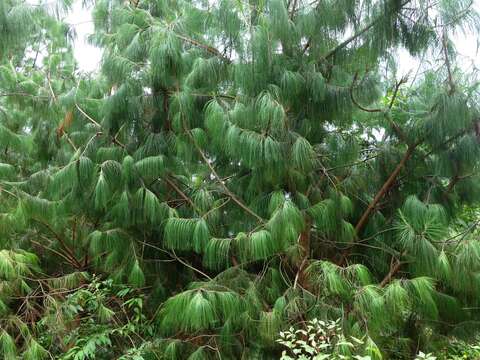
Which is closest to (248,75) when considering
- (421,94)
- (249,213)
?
(249,213)

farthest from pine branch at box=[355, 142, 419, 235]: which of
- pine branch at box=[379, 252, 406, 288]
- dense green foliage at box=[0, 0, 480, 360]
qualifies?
pine branch at box=[379, 252, 406, 288]

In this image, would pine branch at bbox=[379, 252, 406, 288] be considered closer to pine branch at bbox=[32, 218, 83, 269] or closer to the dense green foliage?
the dense green foliage

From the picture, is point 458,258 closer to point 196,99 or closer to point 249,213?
point 249,213

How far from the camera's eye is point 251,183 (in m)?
3.14

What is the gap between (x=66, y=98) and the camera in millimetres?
3682

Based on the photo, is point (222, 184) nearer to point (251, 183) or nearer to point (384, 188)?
point (251, 183)

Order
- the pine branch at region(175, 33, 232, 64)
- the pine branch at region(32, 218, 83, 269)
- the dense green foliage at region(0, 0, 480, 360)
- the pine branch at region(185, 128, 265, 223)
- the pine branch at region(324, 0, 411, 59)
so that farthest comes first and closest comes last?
the pine branch at region(32, 218, 83, 269) < the pine branch at region(175, 33, 232, 64) < the pine branch at region(185, 128, 265, 223) < the pine branch at region(324, 0, 411, 59) < the dense green foliage at region(0, 0, 480, 360)

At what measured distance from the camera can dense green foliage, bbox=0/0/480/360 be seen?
2.78 m

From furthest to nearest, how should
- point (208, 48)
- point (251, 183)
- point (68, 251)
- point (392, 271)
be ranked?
point (68, 251)
point (208, 48)
point (251, 183)
point (392, 271)

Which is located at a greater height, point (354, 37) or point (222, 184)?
point (354, 37)

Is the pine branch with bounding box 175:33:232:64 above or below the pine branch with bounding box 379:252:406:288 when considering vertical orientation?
above

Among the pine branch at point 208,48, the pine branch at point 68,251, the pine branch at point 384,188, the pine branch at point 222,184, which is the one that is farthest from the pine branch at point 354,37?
the pine branch at point 68,251

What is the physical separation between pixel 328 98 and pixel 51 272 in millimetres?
2625

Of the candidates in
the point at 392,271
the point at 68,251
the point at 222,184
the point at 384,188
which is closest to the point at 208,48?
the point at 222,184
